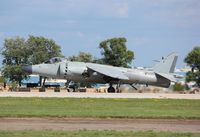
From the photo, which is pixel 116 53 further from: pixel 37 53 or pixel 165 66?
pixel 165 66

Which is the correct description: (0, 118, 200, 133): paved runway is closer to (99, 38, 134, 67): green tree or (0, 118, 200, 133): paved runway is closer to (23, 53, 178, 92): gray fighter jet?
(23, 53, 178, 92): gray fighter jet

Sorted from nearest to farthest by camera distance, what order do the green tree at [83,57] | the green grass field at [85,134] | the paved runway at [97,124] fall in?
the green grass field at [85,134] → the paved runway at [97,124] → the green tree at [83,57]

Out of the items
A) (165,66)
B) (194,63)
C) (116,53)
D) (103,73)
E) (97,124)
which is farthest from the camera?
(194,63)

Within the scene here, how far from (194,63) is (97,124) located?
88.5m

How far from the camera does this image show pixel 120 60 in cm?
9156

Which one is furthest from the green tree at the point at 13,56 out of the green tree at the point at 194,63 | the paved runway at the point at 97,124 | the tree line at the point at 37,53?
the paved runway at the point at 97,124

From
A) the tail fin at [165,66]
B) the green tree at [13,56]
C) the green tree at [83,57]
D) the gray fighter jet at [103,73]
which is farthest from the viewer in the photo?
the green tree at [83,57]

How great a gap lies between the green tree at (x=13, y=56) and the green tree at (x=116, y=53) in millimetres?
15138

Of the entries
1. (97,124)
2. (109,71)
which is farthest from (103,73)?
(97,124)

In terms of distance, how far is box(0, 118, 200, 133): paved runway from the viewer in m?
18.0

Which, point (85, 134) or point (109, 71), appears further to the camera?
point (109, 71)

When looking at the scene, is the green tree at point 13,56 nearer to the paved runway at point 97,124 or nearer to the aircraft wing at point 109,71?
the aircraft wing at point 109,71

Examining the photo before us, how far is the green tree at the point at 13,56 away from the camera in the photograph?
9038 cm

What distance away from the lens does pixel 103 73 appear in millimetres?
54031
